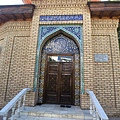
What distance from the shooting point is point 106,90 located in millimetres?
4082

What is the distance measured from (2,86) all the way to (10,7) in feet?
10.2

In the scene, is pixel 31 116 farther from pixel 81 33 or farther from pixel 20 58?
pixel 81 33

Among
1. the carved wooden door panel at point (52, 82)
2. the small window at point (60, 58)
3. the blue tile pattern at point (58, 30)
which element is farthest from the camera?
the small window at point (60, 58)

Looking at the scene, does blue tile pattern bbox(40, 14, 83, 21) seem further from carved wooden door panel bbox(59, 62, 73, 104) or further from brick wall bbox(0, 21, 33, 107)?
carved wooden door panel bbox(59, 62, 73, 104)

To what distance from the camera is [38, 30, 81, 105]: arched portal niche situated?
170 inches

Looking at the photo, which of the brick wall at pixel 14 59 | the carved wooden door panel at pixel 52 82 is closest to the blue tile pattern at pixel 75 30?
the carved wooden door panel at pixel 52 82

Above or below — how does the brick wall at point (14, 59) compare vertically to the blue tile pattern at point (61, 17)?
below

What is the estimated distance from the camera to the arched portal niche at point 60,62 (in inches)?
170

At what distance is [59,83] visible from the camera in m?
4.43

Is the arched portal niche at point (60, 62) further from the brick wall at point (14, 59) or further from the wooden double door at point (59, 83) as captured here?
the brick wall at point (14, 59)

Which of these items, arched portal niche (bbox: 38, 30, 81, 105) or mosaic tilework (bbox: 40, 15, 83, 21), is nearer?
arched portal niche (bbox: 38, 30, 81, 105)

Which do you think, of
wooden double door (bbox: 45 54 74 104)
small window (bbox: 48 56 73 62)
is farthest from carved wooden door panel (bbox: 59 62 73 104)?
small window (bbox: 48 56 73 62)

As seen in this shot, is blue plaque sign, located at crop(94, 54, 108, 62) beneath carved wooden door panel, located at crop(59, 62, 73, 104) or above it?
above

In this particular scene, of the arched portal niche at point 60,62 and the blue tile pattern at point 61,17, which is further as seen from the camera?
the blue tile pattern at point 61,17
